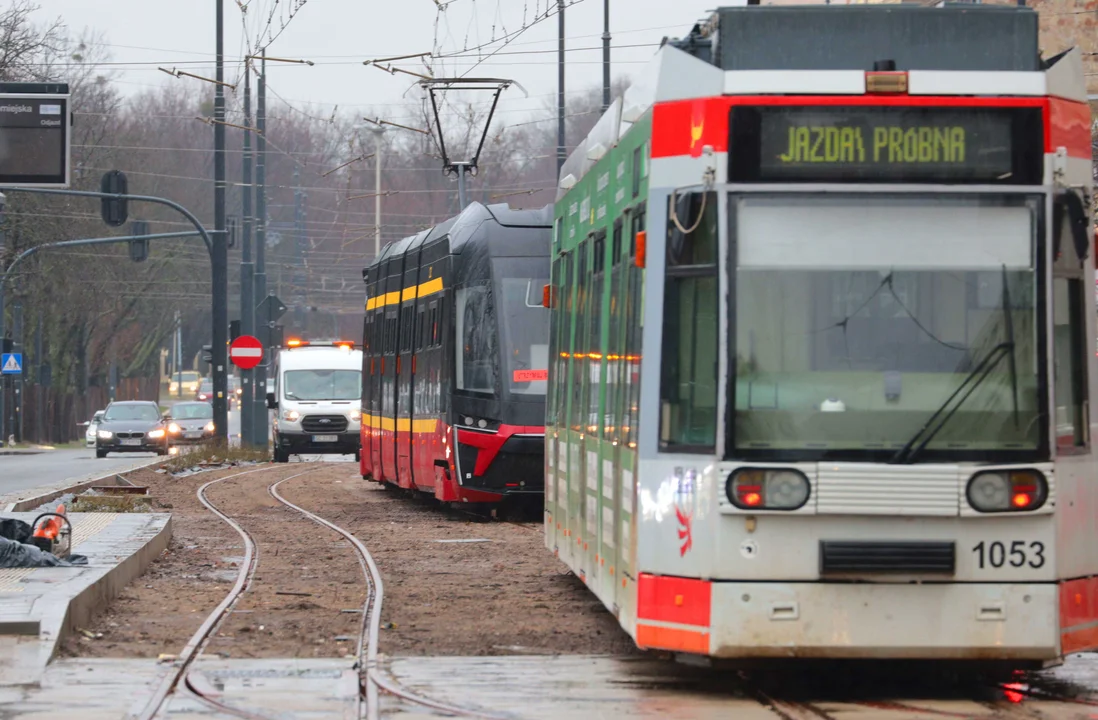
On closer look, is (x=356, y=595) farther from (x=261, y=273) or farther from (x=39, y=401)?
(x=39, y=401)

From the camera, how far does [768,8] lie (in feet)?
27.3

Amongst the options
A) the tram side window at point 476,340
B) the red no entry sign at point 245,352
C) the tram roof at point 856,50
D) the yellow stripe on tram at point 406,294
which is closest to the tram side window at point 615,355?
the tram roof at point 856,50

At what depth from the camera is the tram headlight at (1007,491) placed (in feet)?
26.1

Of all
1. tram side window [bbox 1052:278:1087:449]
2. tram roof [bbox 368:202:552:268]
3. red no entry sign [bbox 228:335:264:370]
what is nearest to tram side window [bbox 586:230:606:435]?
tram side window [bbox 1052:278:1087:449]

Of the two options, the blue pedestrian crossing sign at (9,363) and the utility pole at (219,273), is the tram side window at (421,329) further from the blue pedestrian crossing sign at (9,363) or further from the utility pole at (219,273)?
the blue pedestrian crossing sign at (9,363)

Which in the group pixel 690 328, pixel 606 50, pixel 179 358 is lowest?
pixel 690 328

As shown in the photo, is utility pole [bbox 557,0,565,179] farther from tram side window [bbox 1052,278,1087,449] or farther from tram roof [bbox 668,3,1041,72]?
tram side window [bbox 1052,278,1087,449]

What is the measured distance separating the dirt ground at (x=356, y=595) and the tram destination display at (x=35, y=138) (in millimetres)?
3667

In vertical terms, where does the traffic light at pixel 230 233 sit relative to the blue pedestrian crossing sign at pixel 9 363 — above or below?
above

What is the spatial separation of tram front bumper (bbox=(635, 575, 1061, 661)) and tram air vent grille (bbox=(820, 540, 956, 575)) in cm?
8

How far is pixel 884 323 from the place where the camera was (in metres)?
8.10

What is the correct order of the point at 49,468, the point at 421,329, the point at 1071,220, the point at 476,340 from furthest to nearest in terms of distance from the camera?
1. the point at 49,468
2. the point at 421,329
3. the point at 476,340
4. the point at 1071,220

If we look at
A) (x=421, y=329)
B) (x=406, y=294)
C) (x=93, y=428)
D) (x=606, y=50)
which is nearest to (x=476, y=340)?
(x=421, y=329)

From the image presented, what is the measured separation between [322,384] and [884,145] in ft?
99.5
